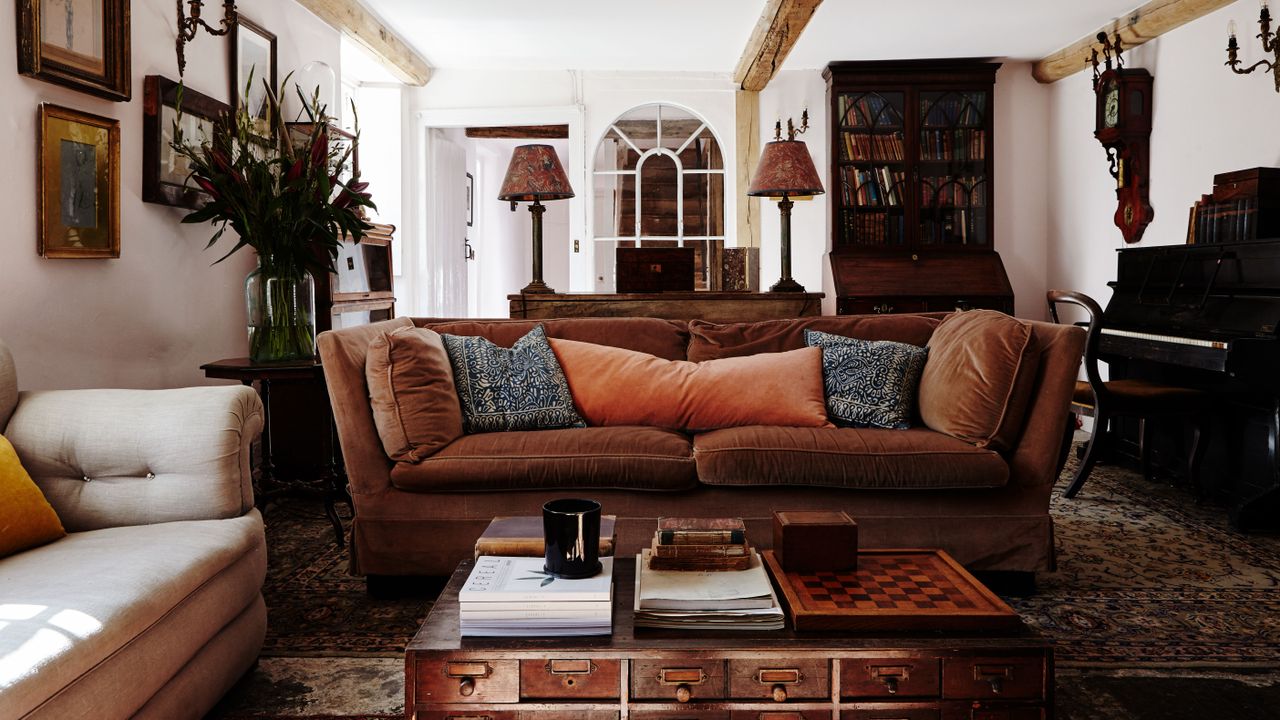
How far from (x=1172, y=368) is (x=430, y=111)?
4995 mm

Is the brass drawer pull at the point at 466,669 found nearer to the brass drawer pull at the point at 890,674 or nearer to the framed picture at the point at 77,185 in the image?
the brass drawer pull at the point at 890,674

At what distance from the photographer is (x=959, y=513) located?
99.7 inches

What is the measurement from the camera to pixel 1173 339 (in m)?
3.68

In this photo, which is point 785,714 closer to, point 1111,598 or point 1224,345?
point 1111,598

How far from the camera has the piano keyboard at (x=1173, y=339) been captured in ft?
11.1

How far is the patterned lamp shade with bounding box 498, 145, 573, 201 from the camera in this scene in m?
3.84

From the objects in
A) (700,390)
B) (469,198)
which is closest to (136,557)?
(700,390)

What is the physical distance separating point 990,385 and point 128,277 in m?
2.87

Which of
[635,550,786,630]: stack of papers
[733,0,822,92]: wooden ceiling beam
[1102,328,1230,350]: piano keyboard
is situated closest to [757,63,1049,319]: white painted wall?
[733,0,822,92]: wooden ceiling beam

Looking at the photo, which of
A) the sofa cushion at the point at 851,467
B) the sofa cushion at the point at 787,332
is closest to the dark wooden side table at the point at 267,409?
the sofa cushion at the point at 787,332

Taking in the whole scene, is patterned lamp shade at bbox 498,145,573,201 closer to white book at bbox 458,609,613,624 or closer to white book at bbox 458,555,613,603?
white book at bbox 458,555,613,603

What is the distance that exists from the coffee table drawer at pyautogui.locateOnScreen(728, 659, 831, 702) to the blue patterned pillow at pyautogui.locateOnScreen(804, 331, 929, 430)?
1.47m

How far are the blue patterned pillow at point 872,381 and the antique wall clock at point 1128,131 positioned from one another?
10.1ft

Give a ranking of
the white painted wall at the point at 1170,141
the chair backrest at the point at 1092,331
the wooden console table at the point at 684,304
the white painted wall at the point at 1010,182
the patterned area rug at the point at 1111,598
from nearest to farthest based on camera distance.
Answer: the patterned area rug at the point at 1111,598
the chair backrest at the point at 1092,331
the wooden console table at the point at 684,304
the white painted wall at the point at 1170,141
the white painted wall at the point at 1010,182
